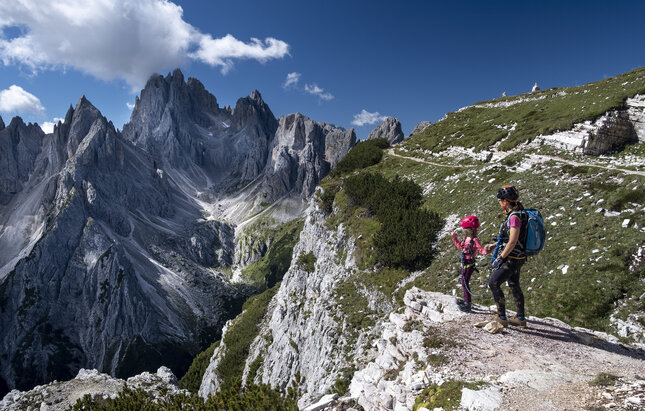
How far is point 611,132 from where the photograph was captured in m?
31.0

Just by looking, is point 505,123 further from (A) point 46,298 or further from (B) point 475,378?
(A) point 46,298

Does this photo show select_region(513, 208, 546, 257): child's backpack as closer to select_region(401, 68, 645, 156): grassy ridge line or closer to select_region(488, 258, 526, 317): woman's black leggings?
select_region(488, 258, 526, 317): woman's black leggings

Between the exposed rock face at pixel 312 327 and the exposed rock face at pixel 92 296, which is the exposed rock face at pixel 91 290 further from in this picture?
the exposed rock face at pixel 312 327

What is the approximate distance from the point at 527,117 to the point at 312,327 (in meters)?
44.8

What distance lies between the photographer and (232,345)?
2500 inches

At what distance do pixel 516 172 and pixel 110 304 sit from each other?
15060 cm

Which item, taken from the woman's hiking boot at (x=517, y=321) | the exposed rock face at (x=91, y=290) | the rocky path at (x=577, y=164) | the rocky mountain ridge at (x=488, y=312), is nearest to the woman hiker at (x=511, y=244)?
the woman's hiking boot at (x=517, y=321)

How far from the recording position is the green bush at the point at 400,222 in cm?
2700

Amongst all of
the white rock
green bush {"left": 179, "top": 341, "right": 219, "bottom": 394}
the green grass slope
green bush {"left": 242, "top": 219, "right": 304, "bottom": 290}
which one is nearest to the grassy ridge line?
the green grass slope

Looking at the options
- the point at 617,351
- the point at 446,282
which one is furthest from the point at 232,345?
the point at 617,351

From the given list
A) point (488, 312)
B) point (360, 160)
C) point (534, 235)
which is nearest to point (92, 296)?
point (360, 160)

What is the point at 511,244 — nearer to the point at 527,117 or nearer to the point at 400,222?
the point at 400,222

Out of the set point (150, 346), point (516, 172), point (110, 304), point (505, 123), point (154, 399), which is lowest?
point (150, 346)

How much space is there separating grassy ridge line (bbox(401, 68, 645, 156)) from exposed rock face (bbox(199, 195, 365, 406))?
2543 centimetres
